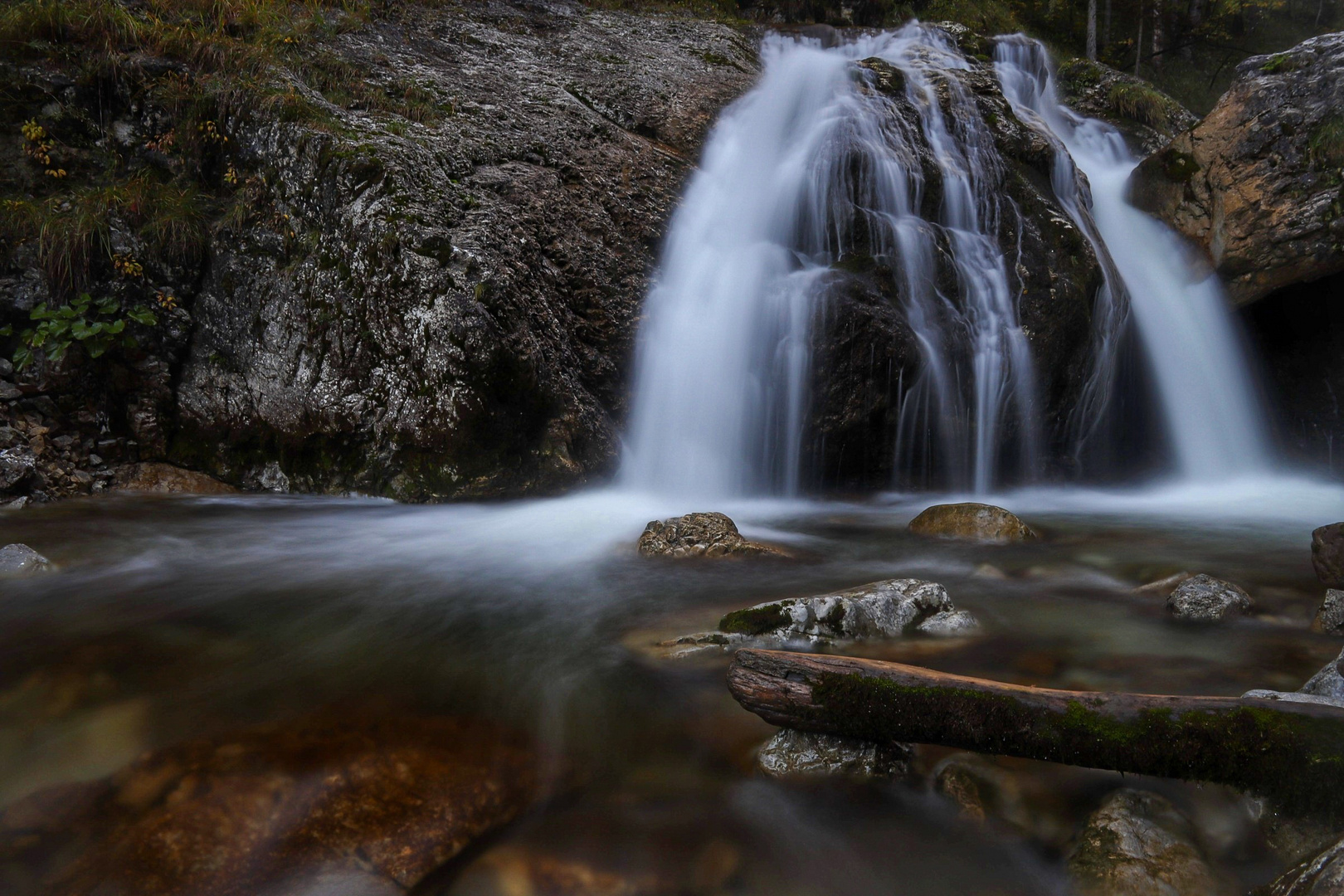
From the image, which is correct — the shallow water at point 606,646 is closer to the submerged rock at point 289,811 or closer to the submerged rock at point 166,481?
the submerged rock at point 289,811

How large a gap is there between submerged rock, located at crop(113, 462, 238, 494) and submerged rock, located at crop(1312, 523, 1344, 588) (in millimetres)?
8115

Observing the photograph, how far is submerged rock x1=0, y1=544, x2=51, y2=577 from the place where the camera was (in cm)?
412

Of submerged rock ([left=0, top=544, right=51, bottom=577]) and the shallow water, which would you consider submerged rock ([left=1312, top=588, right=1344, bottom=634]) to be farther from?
submerged rock ([left=0, top=544, right=51, bottom=577])

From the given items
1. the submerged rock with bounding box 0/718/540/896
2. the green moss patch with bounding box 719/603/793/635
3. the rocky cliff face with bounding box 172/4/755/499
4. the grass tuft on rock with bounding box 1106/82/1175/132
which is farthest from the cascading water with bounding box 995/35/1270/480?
the submerged rock with bounding box 0/718/540/896

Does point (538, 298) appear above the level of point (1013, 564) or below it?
above

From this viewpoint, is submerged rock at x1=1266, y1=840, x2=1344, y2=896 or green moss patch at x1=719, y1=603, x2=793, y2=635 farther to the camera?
green moss patch at x1=719, y1=603, x2=793, y2=635

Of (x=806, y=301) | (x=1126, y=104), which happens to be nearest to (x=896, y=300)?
(x=806, y=301)

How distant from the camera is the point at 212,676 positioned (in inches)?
117

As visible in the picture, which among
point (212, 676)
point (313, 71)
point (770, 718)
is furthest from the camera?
point (313, 71)

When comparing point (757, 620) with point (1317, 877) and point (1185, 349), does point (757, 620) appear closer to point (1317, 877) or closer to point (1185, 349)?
point (1317, 877)

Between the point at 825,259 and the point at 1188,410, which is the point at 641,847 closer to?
the point at 825,259

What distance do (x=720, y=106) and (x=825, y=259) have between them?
327 cm

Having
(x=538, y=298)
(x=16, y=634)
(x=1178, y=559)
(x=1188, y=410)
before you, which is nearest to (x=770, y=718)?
(x=16, y=634)

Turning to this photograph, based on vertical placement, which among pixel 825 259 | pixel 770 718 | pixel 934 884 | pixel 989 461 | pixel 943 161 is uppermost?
pixel 943 161
